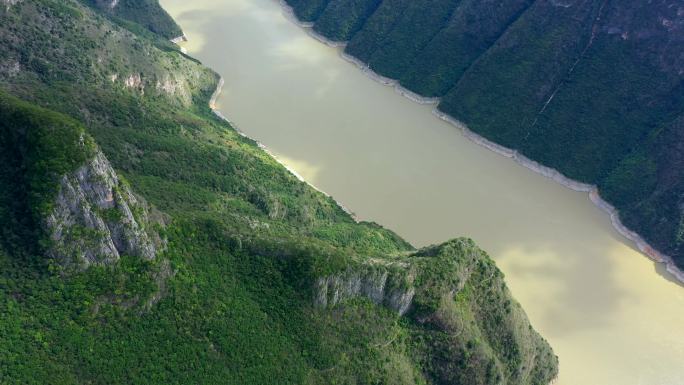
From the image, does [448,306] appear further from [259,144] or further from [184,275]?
[259,144]

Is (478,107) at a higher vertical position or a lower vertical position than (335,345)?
higher

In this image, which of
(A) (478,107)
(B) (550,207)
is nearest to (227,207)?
(B) (550,207)

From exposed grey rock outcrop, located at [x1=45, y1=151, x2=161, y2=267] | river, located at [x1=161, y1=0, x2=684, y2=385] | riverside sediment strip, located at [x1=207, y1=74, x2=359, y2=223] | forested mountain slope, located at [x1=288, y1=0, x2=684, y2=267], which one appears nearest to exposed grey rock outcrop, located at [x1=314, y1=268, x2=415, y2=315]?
exposed grey rock outcrop, located at [x1=45, y1=151, x2=161, y2=267]

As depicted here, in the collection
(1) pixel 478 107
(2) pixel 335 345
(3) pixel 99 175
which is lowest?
(2) pixel 335 345

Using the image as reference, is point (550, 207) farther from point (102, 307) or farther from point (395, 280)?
point (102, 307)

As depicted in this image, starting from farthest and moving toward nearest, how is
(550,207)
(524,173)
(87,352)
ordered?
(524,173), (550,207), (87,352)

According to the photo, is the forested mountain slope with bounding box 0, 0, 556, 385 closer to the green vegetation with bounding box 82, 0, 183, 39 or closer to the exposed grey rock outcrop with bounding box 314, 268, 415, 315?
the exposed grey rock outcrop with bounding box 314, 268, 415, 315

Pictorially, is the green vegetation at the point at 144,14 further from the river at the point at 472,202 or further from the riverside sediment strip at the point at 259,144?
the riverside sediment strip at the point at 259,144
